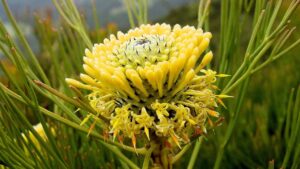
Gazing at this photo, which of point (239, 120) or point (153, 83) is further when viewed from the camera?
point (239, 120)

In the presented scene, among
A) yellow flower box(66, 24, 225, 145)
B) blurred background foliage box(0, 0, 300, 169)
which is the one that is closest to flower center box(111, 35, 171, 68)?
yellow flower box(66, 24, 225, 145)

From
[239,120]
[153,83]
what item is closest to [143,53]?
[153,83]

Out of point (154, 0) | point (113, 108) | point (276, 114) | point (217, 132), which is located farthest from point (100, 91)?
point (154, 0)

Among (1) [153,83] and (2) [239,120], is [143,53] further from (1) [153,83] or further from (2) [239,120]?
(2) [239,120]

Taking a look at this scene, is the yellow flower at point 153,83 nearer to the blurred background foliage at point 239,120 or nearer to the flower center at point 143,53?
the flower center at point 143,53

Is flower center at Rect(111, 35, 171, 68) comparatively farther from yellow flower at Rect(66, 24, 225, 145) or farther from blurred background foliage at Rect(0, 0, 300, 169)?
blurred background foliage at Rect(0, 0, 300, 169)

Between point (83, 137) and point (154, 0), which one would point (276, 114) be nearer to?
point (83, 137)

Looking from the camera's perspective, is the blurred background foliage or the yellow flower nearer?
the yellow flower
